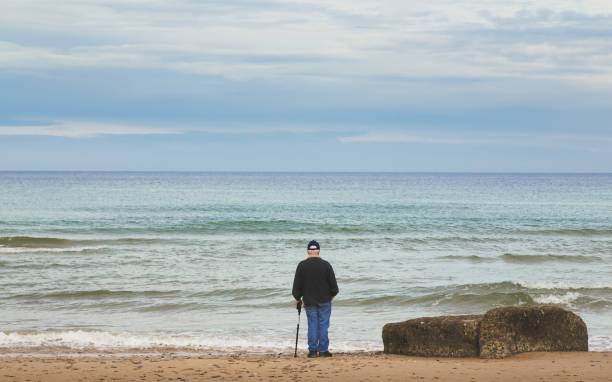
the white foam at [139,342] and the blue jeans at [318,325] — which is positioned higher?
the blue jeans at [318,325]

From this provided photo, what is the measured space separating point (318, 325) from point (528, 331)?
9.90ft

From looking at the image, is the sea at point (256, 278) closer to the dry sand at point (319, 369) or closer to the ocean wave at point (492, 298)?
the ocean wave at point (492, 298)

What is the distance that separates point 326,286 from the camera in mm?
9125

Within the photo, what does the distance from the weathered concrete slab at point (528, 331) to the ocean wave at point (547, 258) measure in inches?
479

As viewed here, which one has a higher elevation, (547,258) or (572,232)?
(572,232)

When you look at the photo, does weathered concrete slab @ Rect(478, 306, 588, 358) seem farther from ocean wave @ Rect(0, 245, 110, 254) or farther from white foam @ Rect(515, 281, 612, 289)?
ocean wave @ Rect(0, 245, 110, 254)

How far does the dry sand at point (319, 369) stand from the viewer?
7.71 meters

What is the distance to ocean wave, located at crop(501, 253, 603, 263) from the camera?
21.3 metres

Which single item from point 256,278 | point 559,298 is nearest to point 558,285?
point 559,298

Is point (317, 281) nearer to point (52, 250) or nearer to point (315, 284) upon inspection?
point (315, 284)

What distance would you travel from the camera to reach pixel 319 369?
8.19m

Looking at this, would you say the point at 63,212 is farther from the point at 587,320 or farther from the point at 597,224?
the point at 587,320

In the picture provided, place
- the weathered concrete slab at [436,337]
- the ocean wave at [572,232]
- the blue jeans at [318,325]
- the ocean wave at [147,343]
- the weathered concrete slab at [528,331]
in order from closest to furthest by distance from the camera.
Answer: the weathered concrete slab at [528,331] < the weathered concrete slab at [436,337] < the blue jeans at [318,325] < the ocean wave at [147,343] < the ocean wave at [572,232]

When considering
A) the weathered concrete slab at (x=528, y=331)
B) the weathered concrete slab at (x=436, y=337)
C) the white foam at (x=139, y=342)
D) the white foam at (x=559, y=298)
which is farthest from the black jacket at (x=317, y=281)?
the white foam at (x=559, y=298)
